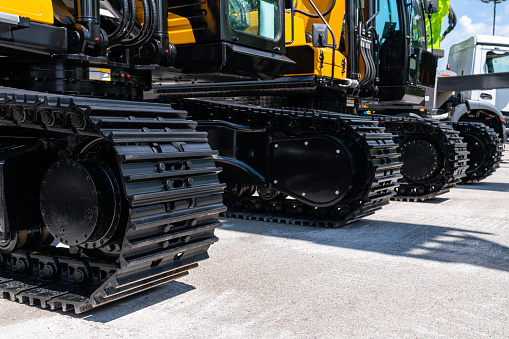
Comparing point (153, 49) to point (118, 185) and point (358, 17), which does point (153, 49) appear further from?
point (358, 17)

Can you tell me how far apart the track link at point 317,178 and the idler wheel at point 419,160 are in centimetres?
214

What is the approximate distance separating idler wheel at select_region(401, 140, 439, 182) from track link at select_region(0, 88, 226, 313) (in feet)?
19.1

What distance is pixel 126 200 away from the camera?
144 inches

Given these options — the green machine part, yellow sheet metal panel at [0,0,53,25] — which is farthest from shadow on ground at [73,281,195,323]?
the green machine part

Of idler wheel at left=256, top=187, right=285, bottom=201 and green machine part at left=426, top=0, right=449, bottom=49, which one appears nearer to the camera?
idler wheel at left=256, top=187, right=285, bottom=201

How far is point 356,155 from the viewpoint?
21.2 feet

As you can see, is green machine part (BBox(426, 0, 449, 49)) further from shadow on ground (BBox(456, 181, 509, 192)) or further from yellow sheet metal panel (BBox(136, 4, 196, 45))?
yellow sheet metal panel (BBox(136, 4, 196, 45))

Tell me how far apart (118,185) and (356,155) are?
3458 mm

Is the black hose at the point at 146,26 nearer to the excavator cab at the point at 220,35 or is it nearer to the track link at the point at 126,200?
the excavator cab at the point at 220,35

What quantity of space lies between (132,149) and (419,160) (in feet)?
21.6

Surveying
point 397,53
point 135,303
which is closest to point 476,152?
point 397,53

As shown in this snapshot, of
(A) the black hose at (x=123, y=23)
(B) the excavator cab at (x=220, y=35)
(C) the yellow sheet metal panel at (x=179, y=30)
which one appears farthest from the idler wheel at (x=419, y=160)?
(A) the black hose at (x=123, y=23)

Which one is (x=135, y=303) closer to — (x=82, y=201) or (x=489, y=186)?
(x=82, y=201)

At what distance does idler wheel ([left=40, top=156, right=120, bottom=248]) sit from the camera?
139 inches
